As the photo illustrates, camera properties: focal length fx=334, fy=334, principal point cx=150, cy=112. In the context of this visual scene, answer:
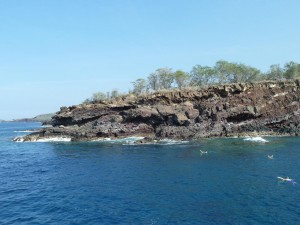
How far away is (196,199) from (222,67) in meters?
105

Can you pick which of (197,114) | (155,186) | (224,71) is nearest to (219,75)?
(224,71)

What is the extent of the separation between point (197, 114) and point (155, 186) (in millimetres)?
58818

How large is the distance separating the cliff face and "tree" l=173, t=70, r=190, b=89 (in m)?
34.2

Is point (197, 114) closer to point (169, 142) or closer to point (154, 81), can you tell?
point (169, 142)

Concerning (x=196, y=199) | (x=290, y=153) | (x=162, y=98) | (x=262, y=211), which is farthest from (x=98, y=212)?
(x=162, y=98)

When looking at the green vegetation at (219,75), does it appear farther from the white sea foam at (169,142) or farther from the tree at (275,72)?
the white sea foam at (169,142)

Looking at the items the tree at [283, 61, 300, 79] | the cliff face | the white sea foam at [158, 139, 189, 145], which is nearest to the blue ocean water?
the white sea foam at [158, 139, 189, 145]

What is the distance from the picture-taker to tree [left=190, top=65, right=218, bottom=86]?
137825 mm

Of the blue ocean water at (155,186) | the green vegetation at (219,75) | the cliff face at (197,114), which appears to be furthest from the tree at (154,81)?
the blue ocean water at (155,186)

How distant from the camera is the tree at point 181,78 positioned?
14062 cm

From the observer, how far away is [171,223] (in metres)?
30.8

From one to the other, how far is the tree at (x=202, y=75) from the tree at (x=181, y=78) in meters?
3.38

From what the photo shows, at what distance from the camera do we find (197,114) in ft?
331

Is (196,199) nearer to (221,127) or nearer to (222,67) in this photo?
(221,127)
